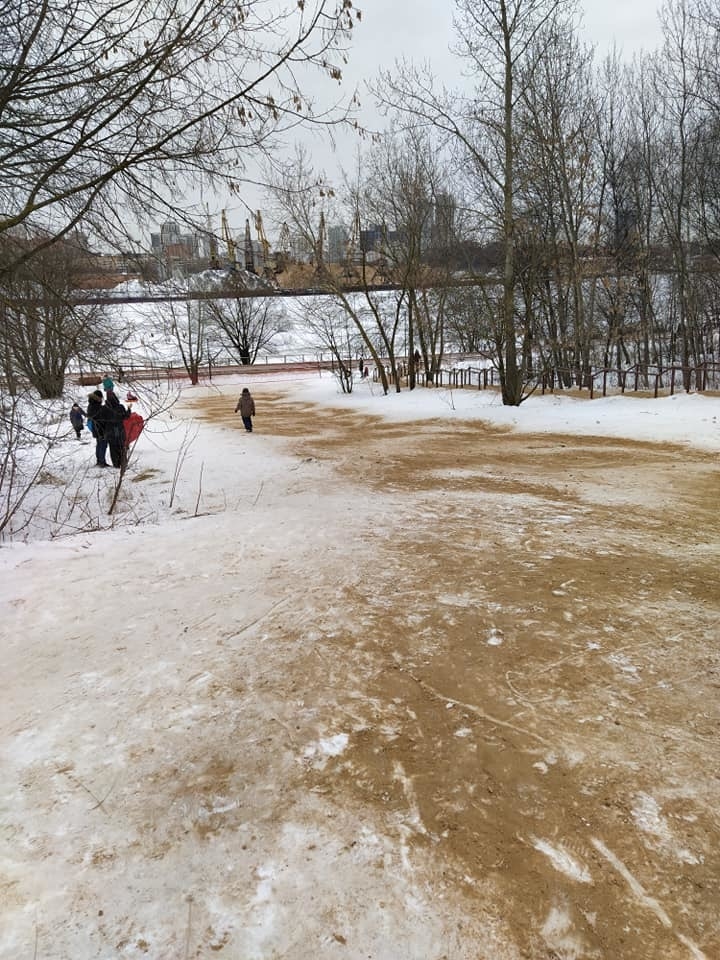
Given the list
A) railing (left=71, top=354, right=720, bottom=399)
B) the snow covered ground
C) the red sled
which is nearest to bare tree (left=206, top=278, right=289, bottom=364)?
railing (left=71, top=354, right=720, bottom=399)

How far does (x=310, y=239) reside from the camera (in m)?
24.1

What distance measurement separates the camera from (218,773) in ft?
8.91

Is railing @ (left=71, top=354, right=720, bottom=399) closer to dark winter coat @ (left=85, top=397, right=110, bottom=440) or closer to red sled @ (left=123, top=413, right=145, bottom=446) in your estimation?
dark winter coat @ (left=85, top=397, right=110, bottom=440)

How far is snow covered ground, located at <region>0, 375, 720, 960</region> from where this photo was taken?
6.45 feet

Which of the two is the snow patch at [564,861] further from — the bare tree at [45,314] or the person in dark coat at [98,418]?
the person in dark coat at [98,418]

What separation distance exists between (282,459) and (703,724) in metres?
10.1

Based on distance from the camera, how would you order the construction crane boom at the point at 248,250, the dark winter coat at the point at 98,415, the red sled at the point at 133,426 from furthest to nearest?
the dark winter coat at the point at 98,415
the red sled at the point at 133,426
the construction crane boom at the point at 248,250

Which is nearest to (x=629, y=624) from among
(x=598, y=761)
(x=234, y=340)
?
(x=598, y=761)

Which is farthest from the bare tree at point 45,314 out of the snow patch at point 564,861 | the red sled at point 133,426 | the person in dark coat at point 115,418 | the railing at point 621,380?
the railing at point 621,380

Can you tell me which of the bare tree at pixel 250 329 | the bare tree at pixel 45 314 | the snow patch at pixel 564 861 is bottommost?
the snow patch at pixel 564 861

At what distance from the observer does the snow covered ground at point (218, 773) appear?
6.45ft

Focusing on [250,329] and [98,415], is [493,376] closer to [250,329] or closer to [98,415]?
[98,415]

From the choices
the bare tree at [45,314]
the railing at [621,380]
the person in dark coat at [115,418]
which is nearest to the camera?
the bare tree at [45,314]

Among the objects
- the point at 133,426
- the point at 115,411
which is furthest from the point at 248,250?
the point at 115,411
